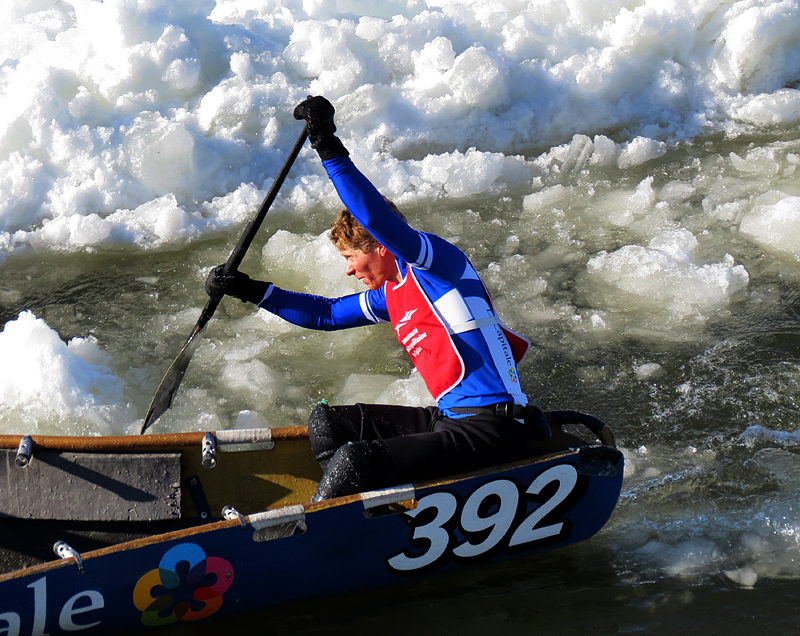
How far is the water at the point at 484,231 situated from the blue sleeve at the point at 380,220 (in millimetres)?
1376

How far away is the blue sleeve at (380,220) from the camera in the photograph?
2883mm

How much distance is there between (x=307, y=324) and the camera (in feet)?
12.0

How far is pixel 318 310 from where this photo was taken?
3.63 metres

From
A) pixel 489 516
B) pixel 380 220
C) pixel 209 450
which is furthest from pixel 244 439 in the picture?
pixel 380 220

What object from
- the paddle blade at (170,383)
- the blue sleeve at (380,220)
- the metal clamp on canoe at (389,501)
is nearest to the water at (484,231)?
the paddle blade at (170,383)

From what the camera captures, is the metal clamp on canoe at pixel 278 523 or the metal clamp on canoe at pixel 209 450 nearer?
the metal clamp on canoe at pixel 278 523

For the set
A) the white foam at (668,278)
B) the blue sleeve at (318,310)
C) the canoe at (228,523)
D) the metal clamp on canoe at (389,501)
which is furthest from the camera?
the white foam at (668,278)

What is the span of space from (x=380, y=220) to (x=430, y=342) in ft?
1.71

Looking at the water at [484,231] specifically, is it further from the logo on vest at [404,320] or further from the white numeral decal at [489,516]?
the logo on vest at [404,320]

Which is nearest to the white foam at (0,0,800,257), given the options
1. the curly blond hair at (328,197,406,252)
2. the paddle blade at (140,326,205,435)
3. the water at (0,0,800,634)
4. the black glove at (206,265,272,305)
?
the water at (0,0,800,634)

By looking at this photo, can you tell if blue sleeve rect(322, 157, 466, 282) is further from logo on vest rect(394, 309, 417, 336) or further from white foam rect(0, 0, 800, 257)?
white foam rect(0, 0, 800, 257)

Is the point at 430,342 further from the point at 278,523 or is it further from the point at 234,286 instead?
the point at 234,286

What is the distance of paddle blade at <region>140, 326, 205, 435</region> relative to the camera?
3.89 metres

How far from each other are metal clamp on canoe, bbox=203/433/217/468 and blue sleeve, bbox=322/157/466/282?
1.16 m
